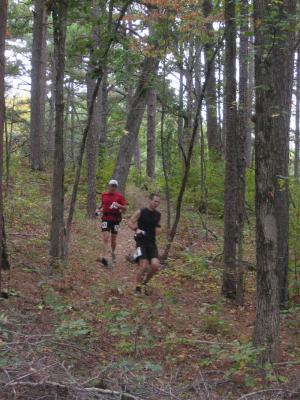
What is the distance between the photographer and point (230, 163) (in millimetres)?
10078

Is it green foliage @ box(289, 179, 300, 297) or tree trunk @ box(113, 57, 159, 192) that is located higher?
tree trunk @ box(113, 57, 159, 192)

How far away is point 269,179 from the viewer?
20.5 ft

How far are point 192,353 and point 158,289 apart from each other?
9.84 feet

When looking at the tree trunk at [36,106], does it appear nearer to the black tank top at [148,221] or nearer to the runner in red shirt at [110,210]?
the runner in red shirt at [110,210]

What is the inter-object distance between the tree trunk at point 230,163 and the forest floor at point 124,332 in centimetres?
64

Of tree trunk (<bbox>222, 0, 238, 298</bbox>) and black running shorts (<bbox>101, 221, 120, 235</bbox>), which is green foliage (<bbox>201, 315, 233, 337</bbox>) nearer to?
tree trunk (<bbox>222, 0, 238, 298</bbox>)

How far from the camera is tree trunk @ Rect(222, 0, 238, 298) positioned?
9.67 m

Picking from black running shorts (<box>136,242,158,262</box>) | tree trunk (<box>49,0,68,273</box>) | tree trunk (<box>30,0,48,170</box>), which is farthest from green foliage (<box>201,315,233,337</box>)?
tree trunk (<box>30,0,48,170</box>)

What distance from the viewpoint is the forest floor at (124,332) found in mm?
5090

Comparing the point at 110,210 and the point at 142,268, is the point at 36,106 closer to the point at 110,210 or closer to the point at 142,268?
the point at 110,210

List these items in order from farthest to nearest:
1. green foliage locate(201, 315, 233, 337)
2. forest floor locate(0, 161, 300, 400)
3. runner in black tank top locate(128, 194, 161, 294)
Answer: runner in black tank top locate(128, 194, 161, 294) < green foliage locate(201, 315, 233, 337) < forest floor locate(0, 161, 300, 400)

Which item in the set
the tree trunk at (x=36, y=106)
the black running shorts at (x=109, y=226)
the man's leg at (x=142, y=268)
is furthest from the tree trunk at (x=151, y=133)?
the man's leg at (x=142, y=268)

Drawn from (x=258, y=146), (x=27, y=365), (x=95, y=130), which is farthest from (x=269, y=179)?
(x=95, y=130)

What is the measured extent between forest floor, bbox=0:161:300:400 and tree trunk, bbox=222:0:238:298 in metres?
0.64
